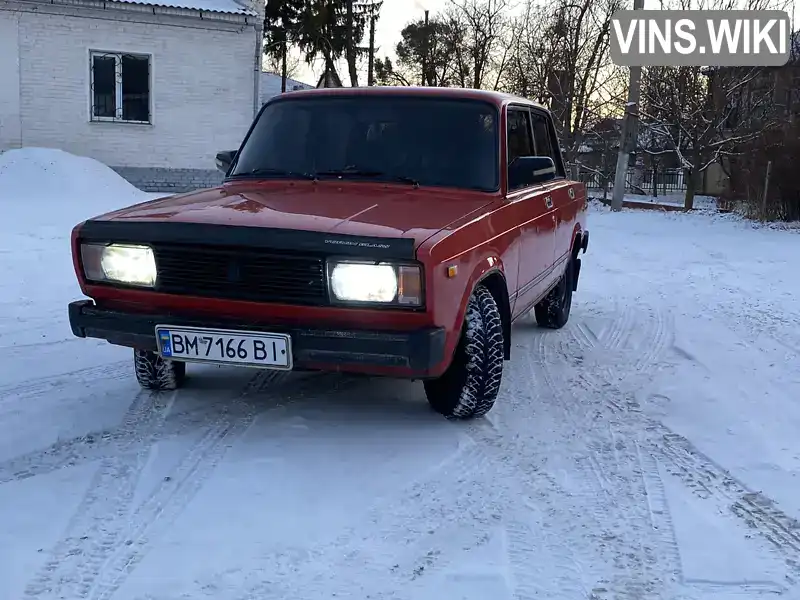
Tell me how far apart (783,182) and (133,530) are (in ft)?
52.2

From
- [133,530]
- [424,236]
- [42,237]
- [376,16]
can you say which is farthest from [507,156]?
[376,16]

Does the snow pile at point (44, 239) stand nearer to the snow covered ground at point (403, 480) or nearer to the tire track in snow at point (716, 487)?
the snow covered ground at point (403, 480)

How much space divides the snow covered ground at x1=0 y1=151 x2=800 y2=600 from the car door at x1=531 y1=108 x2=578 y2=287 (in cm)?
68

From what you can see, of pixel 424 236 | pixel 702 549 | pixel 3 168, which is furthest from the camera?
pixel 3 168

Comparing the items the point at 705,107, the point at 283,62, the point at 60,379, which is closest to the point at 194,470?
the point at 60,379

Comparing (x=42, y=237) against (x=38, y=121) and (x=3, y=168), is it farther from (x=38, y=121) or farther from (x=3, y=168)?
(x=38, y=121)

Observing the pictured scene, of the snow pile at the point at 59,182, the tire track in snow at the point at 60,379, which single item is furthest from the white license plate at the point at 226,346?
the snow pile at the point at 59,182

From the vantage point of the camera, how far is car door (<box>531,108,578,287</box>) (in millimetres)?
5668

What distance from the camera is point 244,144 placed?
4.97m

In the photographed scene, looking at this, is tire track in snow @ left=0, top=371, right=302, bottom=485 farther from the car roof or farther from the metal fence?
the metal fence

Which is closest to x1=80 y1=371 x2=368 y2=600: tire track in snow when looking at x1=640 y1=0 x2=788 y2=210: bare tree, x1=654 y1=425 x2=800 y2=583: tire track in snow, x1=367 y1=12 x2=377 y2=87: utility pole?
x1=654 y1=425 x2=800 y2=583: tire track in snow

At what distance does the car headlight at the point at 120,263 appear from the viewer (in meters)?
3.65

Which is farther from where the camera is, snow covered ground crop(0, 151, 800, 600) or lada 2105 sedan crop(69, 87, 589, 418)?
lada 2105 sedan crop(69, 87, 589, 418)

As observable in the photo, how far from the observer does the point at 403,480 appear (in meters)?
3.32
